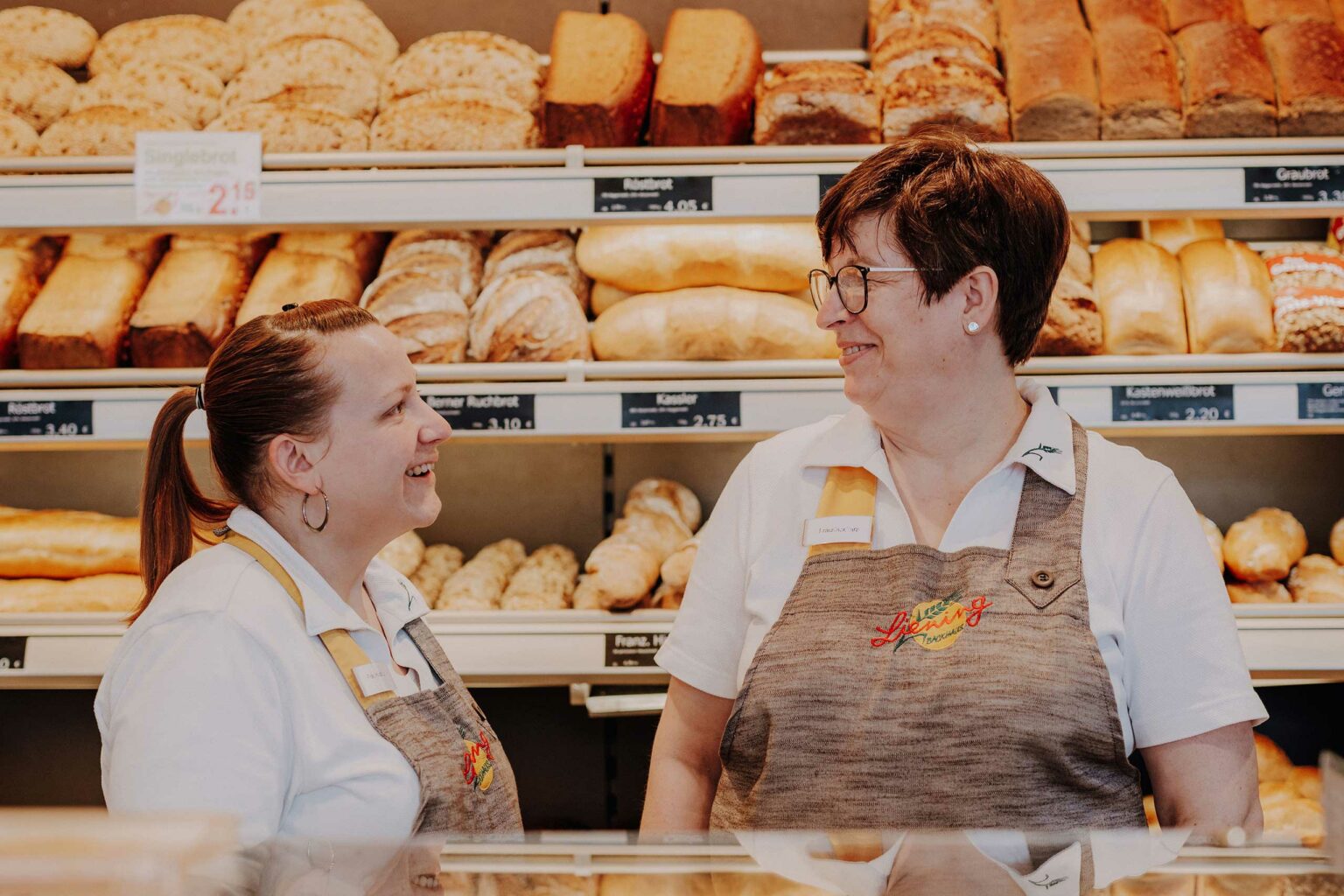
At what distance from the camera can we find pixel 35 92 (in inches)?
95.2

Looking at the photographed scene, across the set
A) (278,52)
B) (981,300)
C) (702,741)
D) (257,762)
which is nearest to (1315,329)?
(981,300)

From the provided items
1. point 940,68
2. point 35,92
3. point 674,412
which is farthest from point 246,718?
point 35,92

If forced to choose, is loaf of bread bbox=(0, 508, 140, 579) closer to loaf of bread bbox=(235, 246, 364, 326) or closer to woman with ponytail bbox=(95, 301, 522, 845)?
loaf of bread bbox=(235, 246, 364, 326)

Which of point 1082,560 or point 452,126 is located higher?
point 452,126

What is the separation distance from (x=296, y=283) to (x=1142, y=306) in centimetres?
172

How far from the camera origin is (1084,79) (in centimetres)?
217

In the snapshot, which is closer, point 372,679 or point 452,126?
point 372,679

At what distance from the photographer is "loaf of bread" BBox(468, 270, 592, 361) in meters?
2.21

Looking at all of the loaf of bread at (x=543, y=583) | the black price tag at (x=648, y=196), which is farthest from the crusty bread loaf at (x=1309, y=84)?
the loaf of bread at (x=543, y=583)

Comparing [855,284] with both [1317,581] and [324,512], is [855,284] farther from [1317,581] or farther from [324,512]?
[1317,581]

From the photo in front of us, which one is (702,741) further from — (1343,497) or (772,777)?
(1343,497)

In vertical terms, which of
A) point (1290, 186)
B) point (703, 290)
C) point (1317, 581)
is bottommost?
point (1317, 581)

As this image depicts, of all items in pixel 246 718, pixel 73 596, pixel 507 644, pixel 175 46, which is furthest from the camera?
pixel 175 46

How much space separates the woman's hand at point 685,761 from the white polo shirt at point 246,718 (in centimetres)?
36
